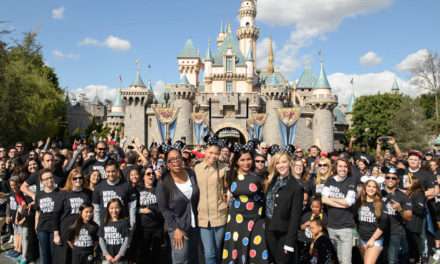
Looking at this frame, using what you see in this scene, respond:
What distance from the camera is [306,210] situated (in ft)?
18.9

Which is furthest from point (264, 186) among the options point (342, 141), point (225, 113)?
point (342, 141)

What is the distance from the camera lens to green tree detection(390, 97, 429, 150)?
32031 mm

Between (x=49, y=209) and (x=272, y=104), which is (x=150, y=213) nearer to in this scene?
(x=49, y=209)

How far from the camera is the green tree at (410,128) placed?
32.0 m

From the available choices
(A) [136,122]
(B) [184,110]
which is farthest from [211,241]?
(A) [136,122]

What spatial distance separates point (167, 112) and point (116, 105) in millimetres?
24139

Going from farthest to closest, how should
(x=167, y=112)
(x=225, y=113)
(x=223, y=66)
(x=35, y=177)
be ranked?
(x=223, y=66), (x=225, y=113), (x=167, y=112), (x=35, y=177)

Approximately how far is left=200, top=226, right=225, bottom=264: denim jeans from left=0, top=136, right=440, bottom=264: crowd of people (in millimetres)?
11

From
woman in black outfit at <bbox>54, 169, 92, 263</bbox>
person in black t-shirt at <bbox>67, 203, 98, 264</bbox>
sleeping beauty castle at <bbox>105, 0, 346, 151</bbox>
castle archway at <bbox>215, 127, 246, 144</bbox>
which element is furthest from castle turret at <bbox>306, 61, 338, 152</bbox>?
person in black t-shirt at <bbox>67, 203, 98, 264</bbox>

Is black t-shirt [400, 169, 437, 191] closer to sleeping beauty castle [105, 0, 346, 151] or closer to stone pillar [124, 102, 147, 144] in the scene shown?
sleeping beauty castle [105, 0, 346, 151]

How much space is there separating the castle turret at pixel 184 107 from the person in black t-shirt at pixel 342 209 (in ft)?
109

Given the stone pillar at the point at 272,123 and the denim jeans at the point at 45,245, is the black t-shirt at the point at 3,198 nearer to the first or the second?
the denim jeans at the point at 45,245

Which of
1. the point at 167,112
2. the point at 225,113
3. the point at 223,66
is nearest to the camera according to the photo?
the point at 167,112

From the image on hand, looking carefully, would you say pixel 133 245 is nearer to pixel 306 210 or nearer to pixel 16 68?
pixel 306 210
